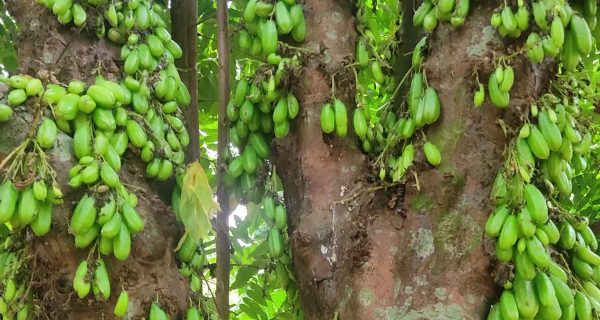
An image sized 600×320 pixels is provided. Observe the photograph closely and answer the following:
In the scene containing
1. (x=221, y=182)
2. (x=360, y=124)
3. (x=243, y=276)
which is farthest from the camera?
(x=243, y=276)

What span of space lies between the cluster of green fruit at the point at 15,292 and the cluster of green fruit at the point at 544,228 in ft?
4.31

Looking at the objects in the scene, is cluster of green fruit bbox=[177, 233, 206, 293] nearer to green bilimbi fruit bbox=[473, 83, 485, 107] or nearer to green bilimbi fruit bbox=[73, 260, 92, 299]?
green bilimbi fruit bbox=[73, 260, 92, 299]

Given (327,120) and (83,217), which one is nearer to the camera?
(83,217)

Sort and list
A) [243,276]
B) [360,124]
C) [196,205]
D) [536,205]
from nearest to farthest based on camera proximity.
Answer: [536,205]
[196,205]
[360,124]
[243,276]

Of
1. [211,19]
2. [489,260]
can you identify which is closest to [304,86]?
[489,260]

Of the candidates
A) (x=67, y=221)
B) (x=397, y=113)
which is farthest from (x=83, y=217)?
(x=397, y=113)

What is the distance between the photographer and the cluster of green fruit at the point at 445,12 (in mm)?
1852

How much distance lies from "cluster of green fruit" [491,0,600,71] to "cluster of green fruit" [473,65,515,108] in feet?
0.27

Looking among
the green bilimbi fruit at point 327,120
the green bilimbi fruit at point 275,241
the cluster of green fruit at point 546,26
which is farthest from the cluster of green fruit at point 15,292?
the cluster of green fruit at point 546,26

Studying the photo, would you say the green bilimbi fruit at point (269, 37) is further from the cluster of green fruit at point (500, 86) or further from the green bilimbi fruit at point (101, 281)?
the green bilimbi fruit at point (101, 281)

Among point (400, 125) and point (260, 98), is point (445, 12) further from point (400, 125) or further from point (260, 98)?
point (260, 98)

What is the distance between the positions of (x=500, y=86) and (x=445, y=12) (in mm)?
280

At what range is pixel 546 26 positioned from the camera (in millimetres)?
1778

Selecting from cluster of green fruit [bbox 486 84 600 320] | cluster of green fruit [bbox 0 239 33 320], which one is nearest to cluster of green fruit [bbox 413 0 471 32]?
cluster of green fruit [bbox 486 84 600 320]
